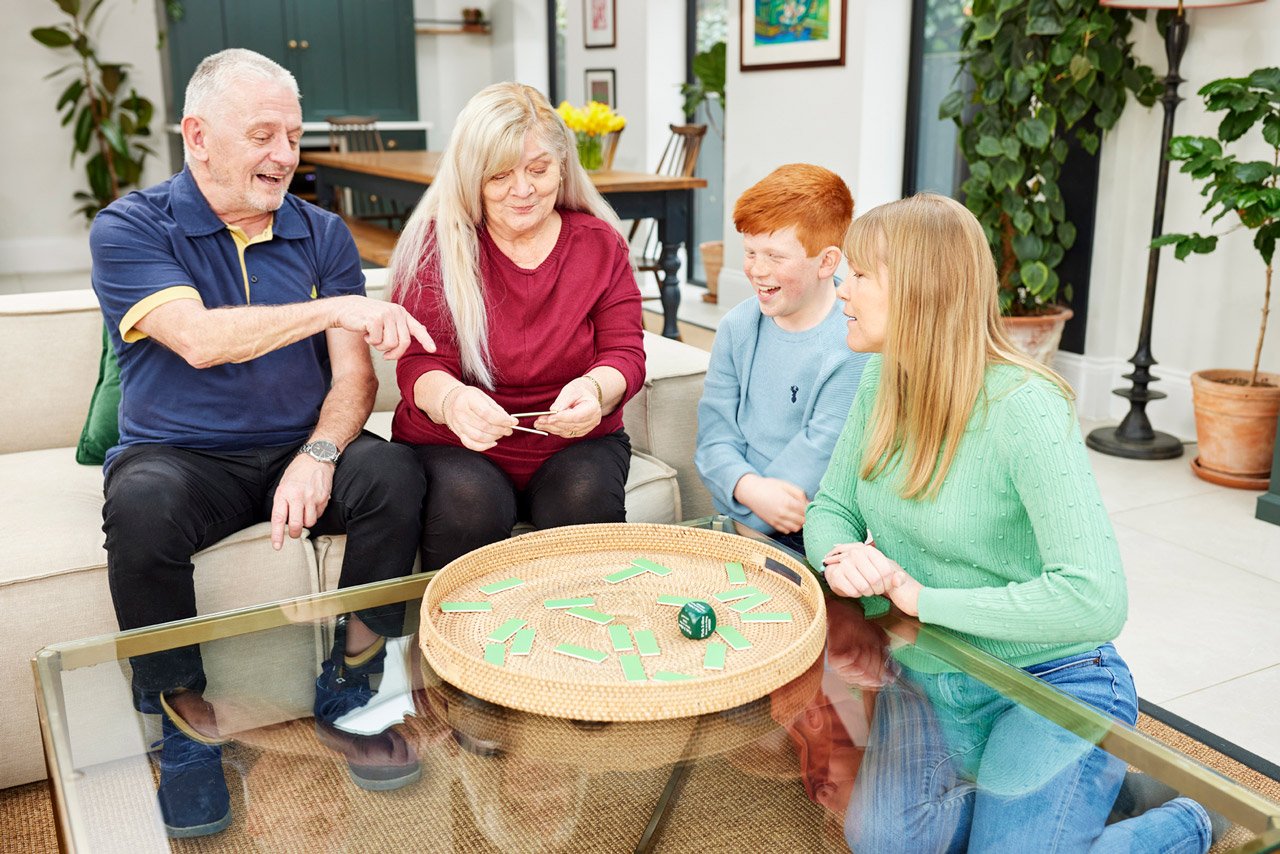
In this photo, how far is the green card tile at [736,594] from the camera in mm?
1358

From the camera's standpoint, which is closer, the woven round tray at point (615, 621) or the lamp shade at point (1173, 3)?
the woven round tray at point (615, 621)

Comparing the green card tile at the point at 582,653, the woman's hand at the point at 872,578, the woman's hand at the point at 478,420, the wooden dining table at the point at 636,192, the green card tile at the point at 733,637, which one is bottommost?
the green card tile at the point at 733,637

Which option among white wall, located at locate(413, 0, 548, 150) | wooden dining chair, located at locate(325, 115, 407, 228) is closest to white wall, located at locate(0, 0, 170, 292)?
wooden dining chair, located at locate(325, 115, 407, 228)

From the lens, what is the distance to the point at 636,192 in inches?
171

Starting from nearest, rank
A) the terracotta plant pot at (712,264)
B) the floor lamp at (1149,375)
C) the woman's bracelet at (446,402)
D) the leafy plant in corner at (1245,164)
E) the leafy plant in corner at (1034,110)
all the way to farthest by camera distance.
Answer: the woman's bracelet at (446,402) → the leafy plant in corner at (1245,164) → the floor lamp at (1149,375) → the leafy plant in corner at (1034,110) → the terracotta plant pot at (712,264)

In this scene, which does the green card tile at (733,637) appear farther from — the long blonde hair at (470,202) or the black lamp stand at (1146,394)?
the black lamp stand at (1146,394)

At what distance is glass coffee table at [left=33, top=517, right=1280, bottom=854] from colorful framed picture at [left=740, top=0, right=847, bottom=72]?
3.94 m

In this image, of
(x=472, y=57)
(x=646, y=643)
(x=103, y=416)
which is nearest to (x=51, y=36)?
(x=472, y=57)

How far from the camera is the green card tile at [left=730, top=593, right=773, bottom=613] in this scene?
1.33 m

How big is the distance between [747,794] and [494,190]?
1064 mm

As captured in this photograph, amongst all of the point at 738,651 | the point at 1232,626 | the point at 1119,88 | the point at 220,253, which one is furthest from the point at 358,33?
the point at 738,651

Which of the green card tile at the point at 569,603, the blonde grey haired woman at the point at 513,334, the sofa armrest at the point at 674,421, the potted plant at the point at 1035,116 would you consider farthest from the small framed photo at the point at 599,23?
the green card tile at the point at 569,603

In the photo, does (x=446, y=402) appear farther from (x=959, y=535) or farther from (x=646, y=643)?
(x=959, y=535)

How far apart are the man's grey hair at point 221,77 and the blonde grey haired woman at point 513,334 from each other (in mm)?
327
